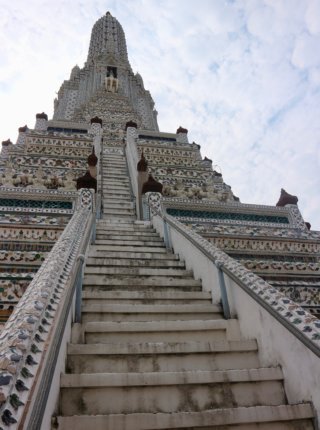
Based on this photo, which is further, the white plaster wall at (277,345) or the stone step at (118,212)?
the stone step at (118,212)

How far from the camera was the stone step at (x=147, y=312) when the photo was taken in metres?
4.04

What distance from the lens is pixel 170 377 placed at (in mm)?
2900

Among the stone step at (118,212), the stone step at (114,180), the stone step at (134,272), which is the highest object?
the stone step at (114,180)

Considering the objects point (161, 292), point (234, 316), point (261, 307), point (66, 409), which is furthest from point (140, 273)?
point (66, 409)

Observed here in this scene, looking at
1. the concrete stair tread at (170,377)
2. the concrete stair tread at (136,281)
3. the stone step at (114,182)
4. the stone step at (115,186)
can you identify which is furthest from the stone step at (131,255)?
the stone step at (114,182)

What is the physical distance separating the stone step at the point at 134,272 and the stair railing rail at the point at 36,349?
63.8 inches

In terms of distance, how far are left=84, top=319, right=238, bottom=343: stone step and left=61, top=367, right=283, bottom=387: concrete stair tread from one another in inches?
29.1

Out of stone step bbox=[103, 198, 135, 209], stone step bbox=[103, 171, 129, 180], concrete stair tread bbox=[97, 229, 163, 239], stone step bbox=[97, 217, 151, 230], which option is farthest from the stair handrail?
stone step bbox=[103, 171, 129, 180]

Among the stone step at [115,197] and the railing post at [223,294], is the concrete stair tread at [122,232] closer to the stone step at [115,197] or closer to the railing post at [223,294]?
the stone step at [115,197]

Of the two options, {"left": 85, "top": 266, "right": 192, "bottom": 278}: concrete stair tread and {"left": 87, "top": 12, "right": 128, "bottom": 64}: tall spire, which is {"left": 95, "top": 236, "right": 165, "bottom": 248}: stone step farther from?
{"left": 87, "top": 12, "right": 128, "bottom": 64}: tall spire

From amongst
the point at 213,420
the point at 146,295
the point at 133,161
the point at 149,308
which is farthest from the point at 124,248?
the point at 133,161

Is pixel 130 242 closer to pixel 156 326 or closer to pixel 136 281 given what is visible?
pixel 136 281

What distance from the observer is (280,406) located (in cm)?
265

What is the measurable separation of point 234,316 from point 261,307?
731 mm
